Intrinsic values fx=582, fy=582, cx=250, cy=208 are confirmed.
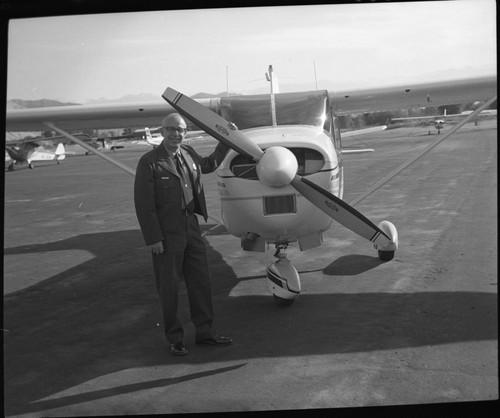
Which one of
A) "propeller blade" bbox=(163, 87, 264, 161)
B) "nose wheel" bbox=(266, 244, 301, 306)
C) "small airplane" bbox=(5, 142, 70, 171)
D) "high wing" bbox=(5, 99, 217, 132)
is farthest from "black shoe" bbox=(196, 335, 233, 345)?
"small airplane" bbox=(5, 142, 70, 171)

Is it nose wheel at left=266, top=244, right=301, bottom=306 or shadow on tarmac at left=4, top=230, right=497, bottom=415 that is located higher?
nose wheel at left=266, top=244, right=301, bottom=306

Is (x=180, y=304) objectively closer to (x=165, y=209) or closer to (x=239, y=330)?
(x=239, y=330)

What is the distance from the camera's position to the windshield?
5102 millimetres

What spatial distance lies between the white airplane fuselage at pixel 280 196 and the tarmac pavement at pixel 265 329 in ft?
2.19

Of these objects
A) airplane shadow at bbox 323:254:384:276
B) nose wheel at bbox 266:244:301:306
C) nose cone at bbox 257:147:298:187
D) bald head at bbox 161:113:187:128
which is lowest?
airplane shadow at bbox 323:254:384:276

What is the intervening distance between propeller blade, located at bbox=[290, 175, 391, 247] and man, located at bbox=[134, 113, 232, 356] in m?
0.79

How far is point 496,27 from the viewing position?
3.14 m

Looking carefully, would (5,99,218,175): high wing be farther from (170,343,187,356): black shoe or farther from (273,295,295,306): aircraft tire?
(170,343,187,356): black shoe

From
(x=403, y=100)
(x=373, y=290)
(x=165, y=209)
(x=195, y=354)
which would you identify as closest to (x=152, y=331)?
(x=195, y=354)

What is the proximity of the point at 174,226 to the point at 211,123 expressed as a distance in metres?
0.86

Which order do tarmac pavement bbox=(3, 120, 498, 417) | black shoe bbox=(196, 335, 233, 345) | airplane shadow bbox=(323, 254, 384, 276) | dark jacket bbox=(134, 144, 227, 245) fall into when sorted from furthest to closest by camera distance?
airplane shadow bbox=(323, 254, 384, 276)
black shoe bbox=(196, 335, 233, 345)
dark jacket bbox=(134, 144, 227, 245)
tarmac pavement bbox=(3, 120, 498, 417)

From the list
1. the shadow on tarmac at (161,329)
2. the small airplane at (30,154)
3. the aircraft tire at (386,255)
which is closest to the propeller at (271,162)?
the shadow on tarmac at (161,329)

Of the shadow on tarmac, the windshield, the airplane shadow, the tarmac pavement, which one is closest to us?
the tarmac pavement

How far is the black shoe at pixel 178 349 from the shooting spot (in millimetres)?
3875
